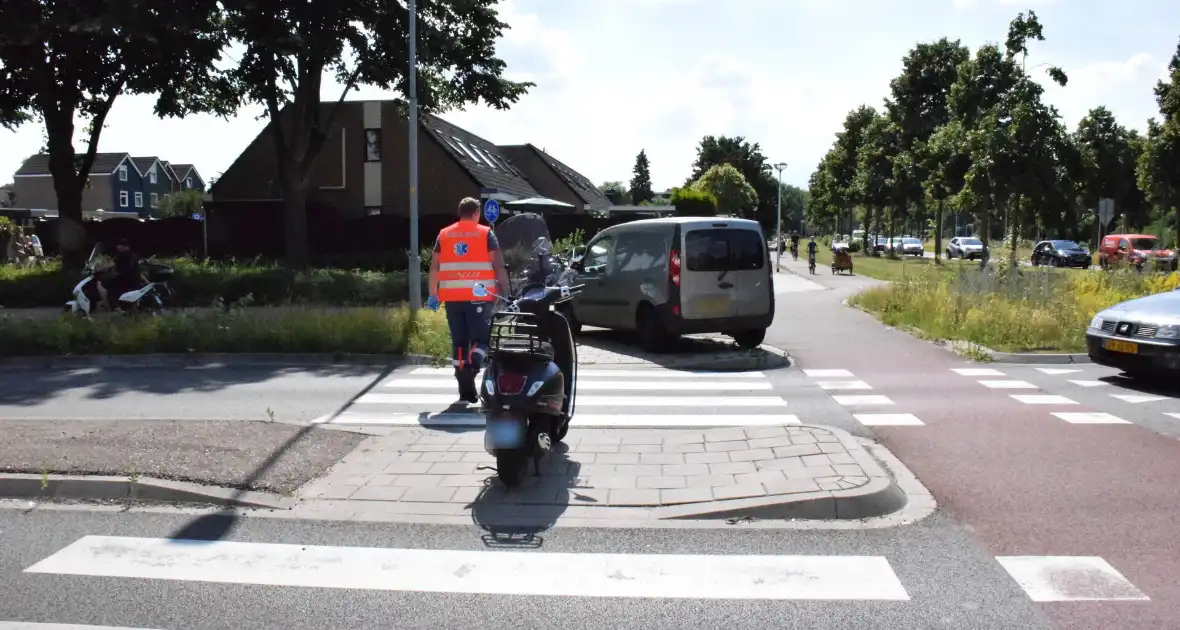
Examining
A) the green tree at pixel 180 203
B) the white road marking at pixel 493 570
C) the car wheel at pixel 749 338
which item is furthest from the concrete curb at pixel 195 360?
the green tree at pixel 180 203

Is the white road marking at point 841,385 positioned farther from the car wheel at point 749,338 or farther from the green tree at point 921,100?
the green tree at point 921,100

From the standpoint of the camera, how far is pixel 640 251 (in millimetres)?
12727

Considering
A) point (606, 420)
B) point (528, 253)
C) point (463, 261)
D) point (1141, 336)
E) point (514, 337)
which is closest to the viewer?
point (514, 337)

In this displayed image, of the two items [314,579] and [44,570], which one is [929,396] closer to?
[314,579]

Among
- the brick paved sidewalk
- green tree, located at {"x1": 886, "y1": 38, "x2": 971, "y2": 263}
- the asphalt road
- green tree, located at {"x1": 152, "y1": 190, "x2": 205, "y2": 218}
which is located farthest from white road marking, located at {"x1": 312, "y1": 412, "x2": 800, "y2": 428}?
green tree, located at {"x1": 152, "y1": 190, "x2": 205, "y2": 218}

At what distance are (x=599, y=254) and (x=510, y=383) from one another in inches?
322

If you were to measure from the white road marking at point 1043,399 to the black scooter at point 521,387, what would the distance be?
17.1ft

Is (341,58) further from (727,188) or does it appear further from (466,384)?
(727,188)

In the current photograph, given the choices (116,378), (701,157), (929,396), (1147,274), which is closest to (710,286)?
(929,396)

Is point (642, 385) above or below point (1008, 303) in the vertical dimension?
below

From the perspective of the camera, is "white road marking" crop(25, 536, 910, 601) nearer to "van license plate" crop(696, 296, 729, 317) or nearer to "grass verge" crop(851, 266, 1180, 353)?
"van license plate" crop(696, 296, 729, 317)

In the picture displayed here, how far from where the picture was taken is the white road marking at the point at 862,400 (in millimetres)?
8930

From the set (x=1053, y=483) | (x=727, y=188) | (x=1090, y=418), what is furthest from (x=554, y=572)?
(x=727, y=188)

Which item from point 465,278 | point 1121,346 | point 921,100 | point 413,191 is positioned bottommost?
point 1121,346
